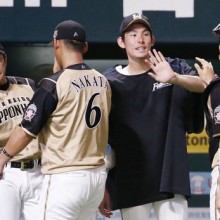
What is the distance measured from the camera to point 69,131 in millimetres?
4523

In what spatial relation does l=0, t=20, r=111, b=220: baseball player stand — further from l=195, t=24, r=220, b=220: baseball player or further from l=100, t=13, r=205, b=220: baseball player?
l=195, t=24, r=220, b=220: baseball player

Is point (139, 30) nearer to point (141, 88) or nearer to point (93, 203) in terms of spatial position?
point (141, 88)

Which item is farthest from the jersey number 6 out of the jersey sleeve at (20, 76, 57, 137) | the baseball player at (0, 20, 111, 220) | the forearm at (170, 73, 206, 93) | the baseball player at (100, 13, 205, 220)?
the forearm at (170, 73, 206, 93)

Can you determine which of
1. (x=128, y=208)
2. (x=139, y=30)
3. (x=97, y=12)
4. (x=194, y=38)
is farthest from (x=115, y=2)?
(x=128, y=208)

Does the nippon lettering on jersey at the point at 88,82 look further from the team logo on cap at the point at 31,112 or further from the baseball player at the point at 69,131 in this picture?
the team logo on cap at the point at 31,112

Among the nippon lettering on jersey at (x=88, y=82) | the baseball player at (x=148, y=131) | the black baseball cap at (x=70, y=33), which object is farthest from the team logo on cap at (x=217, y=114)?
the black baseball cap at (x=70, y=33)

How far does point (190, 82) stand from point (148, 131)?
1.40 feet

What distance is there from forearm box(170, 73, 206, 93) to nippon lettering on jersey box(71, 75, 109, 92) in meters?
0.42

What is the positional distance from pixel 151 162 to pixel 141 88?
0.45m

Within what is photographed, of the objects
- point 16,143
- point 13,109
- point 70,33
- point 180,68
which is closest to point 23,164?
point 13,109

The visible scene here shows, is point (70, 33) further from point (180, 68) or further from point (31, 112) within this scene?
point (180, 68)

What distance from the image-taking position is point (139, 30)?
193 inches

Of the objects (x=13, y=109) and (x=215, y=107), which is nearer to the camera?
(x=215, y=107)

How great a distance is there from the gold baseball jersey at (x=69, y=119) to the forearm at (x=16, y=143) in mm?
37
